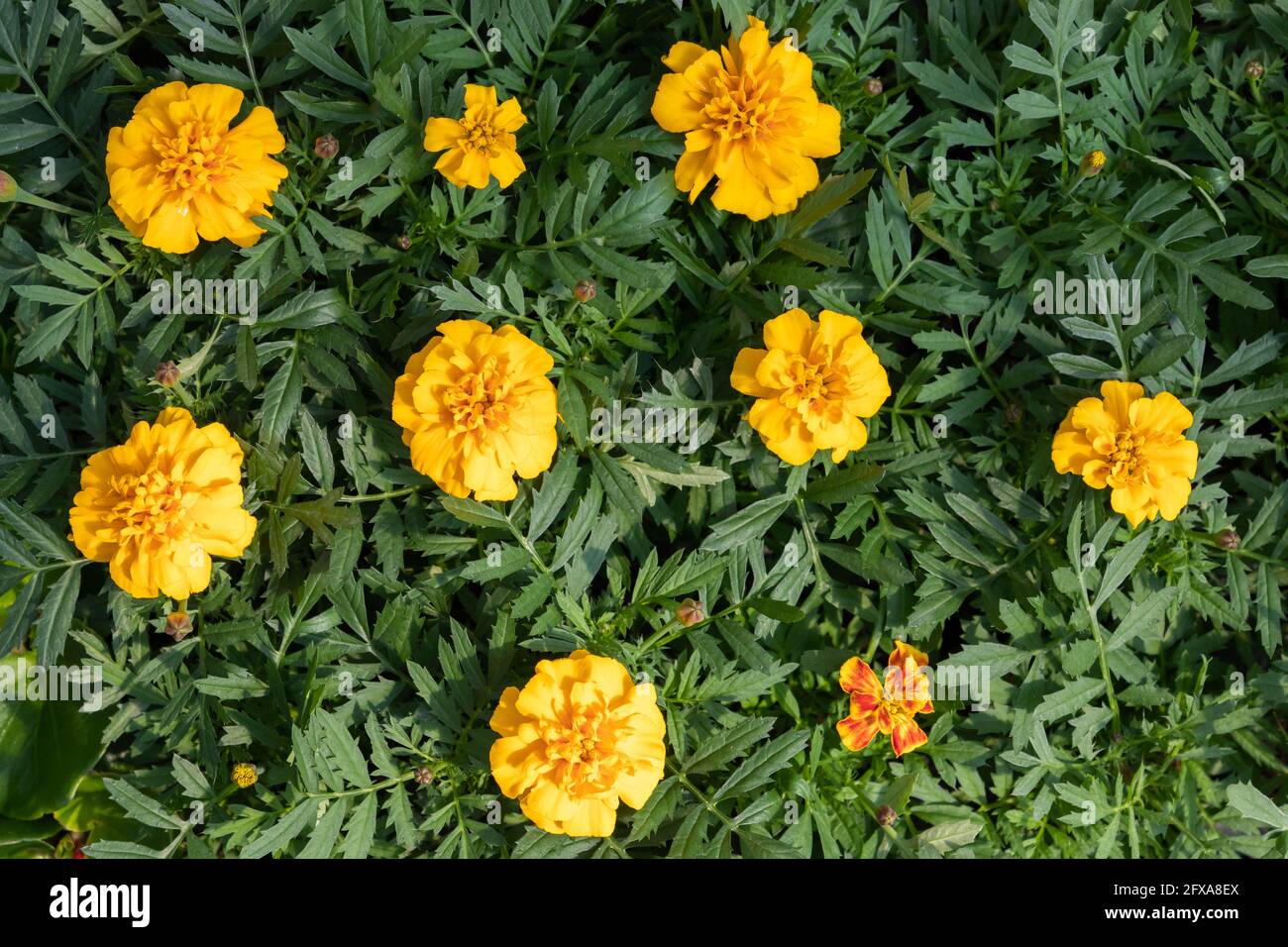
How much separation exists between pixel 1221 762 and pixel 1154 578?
0.54 meters

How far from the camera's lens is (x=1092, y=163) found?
218 centimetres

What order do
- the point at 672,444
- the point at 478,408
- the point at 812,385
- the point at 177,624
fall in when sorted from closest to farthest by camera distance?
the point at 478,408 → the point at 812,385 → the point at 177,624 → the point at 672,444

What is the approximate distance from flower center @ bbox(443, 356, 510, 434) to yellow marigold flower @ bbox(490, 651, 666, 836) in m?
0.49

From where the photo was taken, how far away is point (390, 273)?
2219 mm

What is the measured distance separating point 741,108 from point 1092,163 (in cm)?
80

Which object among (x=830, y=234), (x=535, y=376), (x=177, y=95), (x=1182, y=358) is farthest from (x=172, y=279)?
(x=1182, y=358)

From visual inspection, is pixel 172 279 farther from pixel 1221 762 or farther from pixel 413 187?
pixel 1221 762

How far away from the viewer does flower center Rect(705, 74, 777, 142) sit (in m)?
2.04

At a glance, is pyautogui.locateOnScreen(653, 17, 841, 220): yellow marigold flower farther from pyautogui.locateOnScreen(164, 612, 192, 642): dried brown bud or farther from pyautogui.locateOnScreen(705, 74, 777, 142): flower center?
pyautogui.locateOnScreen(164, 612, 192, 642): dried brown bud

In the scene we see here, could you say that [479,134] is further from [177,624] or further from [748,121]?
[177,624]

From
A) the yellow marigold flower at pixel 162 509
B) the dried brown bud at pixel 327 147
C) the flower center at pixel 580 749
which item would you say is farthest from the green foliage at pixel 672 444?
the flower center at pixel 580 749

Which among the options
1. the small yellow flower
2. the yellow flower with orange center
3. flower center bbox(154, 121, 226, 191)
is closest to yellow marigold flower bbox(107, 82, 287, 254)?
flower center bbox(154, 121, 226, 191)

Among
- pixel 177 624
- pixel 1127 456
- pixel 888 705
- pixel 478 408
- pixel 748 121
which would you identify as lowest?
pixel 888 705

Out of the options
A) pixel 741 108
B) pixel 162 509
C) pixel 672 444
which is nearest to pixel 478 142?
pixel 741 108
